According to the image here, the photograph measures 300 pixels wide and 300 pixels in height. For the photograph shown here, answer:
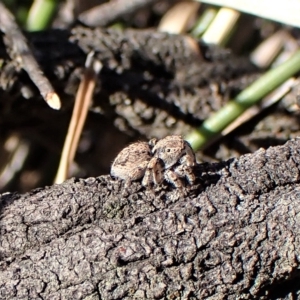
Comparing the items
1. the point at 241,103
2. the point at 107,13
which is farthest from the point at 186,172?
the point at 107,13

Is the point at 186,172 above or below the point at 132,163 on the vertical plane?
below

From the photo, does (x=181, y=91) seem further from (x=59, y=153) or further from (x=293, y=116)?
(x=59, y=153)

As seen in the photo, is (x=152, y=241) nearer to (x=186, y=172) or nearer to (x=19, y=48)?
(x=186, y=172)

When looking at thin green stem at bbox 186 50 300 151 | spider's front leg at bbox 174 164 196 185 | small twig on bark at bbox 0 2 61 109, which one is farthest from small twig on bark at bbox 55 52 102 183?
spider's front leg at bbox 174 164 196 185

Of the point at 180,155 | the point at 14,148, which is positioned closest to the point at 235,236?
the point at 180,155

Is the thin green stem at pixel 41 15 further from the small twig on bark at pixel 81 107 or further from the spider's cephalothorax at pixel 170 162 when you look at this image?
the spider's cephalothorax at pixel 170 162

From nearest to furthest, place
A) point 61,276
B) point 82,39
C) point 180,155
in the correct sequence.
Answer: point 61,276 → point 180,155 → point 82,39

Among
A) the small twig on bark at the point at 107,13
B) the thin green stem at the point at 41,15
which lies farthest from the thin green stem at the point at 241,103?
the thin green stem at the point at 41,15
